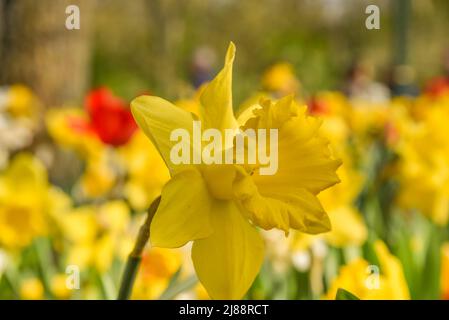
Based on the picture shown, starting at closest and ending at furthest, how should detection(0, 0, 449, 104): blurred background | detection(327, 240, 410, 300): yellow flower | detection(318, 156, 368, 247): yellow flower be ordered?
detection(327, 240, 410, 300): yellow flower → detection(318, 156, 368, 247): yellow flower → detection(0, 0, 449, 104): blurred background

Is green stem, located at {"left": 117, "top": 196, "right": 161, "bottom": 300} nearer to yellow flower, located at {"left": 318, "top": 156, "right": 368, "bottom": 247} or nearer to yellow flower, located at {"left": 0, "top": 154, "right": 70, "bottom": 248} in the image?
yellow flower, located at {"left": 318, "top": 156, "right": 368, "bottom": 247}

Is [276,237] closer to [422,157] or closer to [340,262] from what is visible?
[340,262]

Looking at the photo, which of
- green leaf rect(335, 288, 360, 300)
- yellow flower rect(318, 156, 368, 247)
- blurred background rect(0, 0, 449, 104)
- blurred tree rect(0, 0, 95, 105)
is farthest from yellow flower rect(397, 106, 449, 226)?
blurred background rect(0, 0, 449, 104)

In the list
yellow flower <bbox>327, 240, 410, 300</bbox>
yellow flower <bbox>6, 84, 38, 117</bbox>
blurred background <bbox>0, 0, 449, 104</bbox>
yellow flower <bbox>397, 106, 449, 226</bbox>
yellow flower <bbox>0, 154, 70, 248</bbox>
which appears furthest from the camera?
blurred background <bbox>0, 0, 449, 104</bbox>

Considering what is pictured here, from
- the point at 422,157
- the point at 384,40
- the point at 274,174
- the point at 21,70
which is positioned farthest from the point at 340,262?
the point at 384,40

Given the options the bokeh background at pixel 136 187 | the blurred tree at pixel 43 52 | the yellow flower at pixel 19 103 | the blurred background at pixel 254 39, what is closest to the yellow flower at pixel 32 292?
the bokeh background at pixel 136 187

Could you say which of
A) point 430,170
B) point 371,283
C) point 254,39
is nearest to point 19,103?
point 430,170
